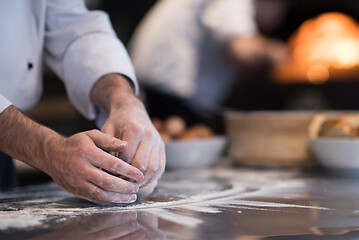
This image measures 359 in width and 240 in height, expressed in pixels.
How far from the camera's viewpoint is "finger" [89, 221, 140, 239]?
0.47 meters

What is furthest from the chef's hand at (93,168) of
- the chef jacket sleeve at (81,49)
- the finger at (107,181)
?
the chef jacket sleeve at (81,49)

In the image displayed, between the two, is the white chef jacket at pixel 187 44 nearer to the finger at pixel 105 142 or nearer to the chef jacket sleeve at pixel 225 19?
the chef jacket sleeve at pixel 225 19

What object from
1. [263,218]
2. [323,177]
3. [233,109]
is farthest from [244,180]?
[233,109]

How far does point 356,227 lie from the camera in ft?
1.67

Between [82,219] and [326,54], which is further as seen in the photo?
[326,54]

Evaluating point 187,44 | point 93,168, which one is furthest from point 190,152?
point 187,44

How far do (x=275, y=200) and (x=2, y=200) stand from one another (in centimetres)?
43

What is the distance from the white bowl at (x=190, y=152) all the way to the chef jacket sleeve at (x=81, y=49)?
25 centimetres

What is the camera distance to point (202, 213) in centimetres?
59

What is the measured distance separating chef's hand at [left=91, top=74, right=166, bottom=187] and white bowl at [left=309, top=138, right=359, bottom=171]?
42 centimetres

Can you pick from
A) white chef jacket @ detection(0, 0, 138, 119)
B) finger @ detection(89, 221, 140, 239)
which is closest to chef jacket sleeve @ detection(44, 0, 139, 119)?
white chef jacket @ detection(0, 0, 138, 119)

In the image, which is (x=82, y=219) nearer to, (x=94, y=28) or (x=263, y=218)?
(x=263, y=218)

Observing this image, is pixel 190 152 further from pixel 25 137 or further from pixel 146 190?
pixel 25 137

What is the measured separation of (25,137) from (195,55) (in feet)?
4.14
